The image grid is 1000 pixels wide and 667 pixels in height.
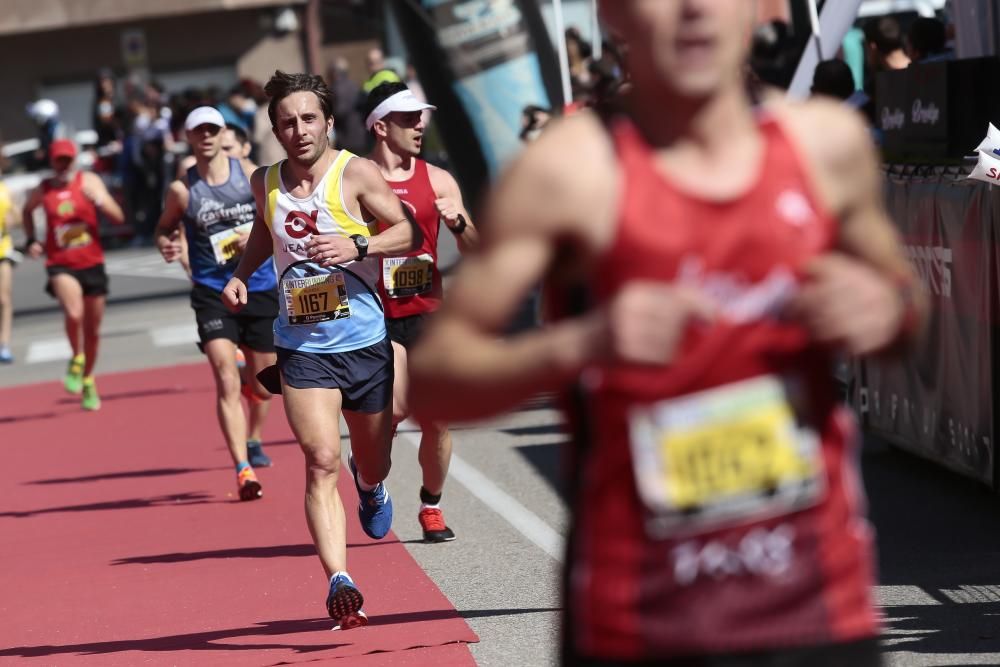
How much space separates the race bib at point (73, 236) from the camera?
14.6m

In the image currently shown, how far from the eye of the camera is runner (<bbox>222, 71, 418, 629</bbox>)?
280 inches

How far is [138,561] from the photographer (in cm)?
909

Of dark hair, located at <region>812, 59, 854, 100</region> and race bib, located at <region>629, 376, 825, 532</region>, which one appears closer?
race bib, located at <region>629, 376, 825, 532</region>

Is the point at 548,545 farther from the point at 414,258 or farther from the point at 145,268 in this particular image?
the point at 145,268

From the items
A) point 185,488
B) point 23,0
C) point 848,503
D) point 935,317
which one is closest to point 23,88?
point 23,0

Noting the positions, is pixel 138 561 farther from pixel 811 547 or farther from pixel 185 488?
pixel 811 547

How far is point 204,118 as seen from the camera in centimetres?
1050

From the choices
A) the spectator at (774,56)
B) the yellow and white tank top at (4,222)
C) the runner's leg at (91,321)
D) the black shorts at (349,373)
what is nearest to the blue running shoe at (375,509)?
the black shorts at (349,373)

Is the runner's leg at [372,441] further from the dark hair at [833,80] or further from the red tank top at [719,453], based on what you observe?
the dark hair at [833,80]

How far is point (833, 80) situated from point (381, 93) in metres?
3.80

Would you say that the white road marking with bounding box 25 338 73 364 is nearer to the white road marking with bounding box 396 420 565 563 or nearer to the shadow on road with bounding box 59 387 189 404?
the shadow on road with bounding box 59 387 189 404

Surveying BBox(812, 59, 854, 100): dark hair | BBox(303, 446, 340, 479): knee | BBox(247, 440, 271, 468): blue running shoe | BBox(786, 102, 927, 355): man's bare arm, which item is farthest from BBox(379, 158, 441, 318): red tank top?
BBox(786, 102, 927, 355): man's bare arm

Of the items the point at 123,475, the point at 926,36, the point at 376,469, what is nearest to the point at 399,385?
the point at 376,469

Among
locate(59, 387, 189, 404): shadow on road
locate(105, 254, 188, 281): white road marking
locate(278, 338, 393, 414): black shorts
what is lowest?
locate(105, 254, 188, 281): white road marking
